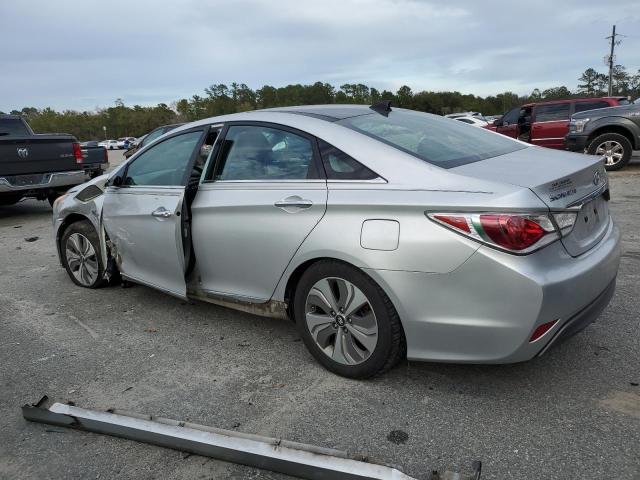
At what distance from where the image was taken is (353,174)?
117 inches

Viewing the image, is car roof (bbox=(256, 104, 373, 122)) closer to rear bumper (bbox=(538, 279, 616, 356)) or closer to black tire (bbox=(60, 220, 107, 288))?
rear bumper (bbox=(538, 279, 616, 356))

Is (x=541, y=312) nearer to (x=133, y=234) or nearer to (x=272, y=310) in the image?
(x=272, y=310)

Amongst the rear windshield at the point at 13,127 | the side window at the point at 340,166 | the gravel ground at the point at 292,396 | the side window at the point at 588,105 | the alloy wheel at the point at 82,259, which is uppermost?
the rear windshield at the point at 13,127

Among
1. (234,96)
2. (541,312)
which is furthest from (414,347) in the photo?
(234,96)

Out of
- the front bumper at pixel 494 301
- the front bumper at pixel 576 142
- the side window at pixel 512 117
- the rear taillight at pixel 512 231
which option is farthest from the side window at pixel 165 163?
the side window at pixel 512 117

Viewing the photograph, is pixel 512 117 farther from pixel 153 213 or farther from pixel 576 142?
pixel 153 213

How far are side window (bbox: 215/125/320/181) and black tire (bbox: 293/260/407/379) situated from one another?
581mm

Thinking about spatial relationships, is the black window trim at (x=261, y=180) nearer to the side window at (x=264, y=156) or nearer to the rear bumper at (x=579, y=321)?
the side window at (x=264, y=156)

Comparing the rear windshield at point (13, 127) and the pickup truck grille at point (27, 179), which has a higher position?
the rear windshield at point (13, 127)

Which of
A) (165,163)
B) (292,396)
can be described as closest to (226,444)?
(292,396)

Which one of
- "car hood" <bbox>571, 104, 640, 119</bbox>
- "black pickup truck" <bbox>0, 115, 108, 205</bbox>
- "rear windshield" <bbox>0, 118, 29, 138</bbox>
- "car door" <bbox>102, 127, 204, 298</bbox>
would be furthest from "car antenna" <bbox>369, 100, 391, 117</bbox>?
"car hood" <bbox>571, 104, 640, 119</bbox>

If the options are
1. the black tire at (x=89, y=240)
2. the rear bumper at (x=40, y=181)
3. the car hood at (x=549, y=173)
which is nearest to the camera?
the car hood at (x=549, y=173)

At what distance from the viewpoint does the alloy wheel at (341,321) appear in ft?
9.58

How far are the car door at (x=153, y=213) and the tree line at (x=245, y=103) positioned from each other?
7189 centimetres
